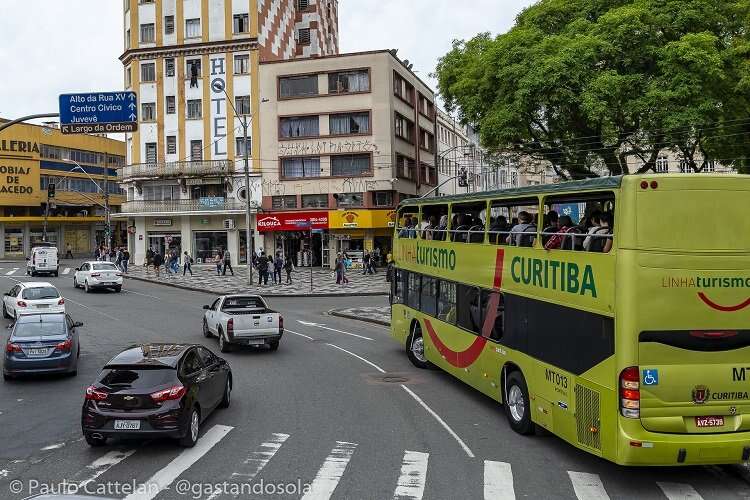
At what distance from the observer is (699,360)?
8820 millimetres

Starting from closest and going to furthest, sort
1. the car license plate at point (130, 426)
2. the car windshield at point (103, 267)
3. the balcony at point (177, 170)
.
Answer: the car license plate at point (130, 426)
the car windshield at point (103, 267)
the balcony at point (177, 170)

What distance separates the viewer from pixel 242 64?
60031 millimetres

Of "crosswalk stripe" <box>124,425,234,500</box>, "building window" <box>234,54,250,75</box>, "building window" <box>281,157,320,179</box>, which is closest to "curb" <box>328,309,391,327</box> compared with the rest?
"crosswalk stripe" <box>124,425,234,500</box>

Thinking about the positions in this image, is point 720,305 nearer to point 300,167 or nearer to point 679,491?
point 679,491

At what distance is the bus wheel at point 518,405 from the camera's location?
1172 cm

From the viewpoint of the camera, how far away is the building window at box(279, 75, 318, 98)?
58094 millimetres

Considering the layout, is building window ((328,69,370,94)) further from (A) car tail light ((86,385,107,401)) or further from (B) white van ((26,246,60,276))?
(A) car tail light ((86,385,107,401))

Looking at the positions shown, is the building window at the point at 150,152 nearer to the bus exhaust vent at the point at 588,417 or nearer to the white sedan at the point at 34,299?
the white sedan at the point at 34,299

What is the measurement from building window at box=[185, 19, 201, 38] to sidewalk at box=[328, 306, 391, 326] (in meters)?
38.6

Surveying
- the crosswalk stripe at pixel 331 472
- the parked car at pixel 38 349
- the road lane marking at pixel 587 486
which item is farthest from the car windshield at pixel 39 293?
the road lane marking at pixel 587 486

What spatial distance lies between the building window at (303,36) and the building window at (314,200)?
23.4 meters

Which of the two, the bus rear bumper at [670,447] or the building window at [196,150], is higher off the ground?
the building window at [196,150]

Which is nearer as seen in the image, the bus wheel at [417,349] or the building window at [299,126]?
the bus wheel at [417,349]

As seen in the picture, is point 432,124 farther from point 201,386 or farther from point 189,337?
point 201,386
